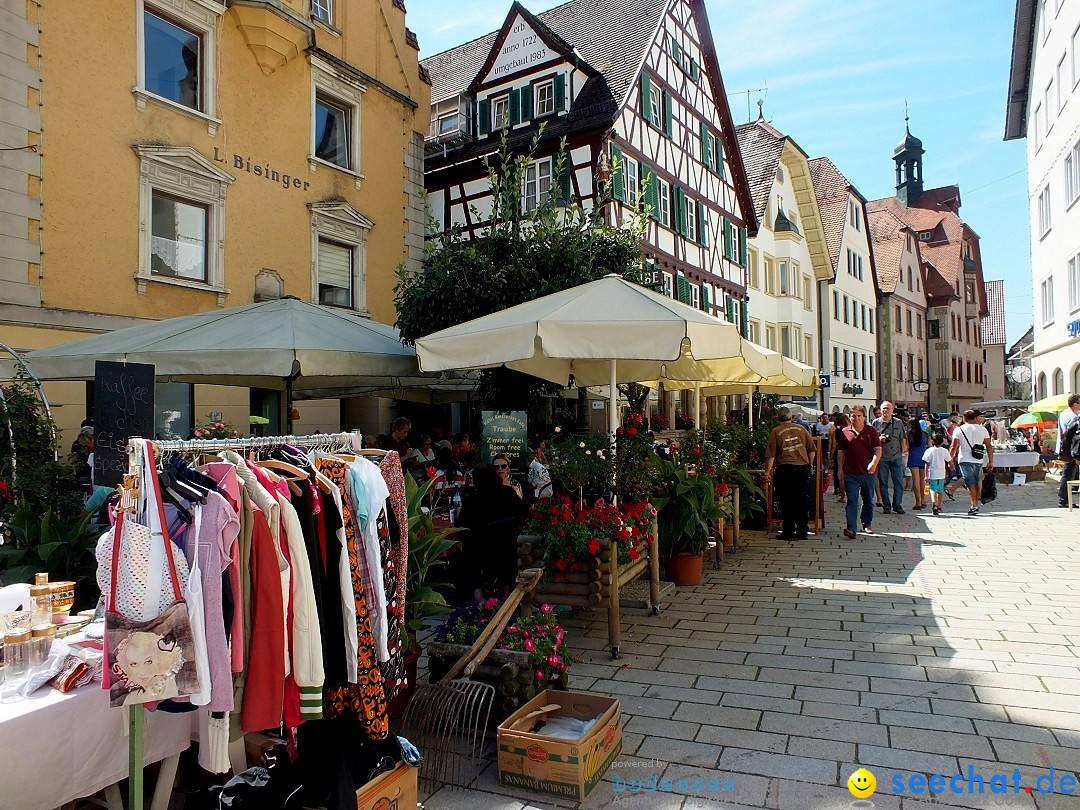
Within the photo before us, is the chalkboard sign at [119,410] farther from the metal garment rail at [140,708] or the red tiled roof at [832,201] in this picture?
the red tiled roof at [832,201]

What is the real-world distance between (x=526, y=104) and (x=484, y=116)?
1371 millimetres

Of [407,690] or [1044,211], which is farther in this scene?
[1044,211]

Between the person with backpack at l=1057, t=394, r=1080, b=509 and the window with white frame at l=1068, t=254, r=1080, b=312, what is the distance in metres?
9.10

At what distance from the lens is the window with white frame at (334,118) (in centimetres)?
1452

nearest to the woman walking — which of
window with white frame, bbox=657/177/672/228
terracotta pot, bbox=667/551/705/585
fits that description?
terracotta pot, bbox=667/551/705/585

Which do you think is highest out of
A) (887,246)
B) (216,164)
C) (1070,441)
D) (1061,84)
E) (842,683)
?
(887,246)

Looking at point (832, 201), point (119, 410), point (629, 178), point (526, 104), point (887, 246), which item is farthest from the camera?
point (887, 246)

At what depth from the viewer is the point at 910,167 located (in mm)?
61250

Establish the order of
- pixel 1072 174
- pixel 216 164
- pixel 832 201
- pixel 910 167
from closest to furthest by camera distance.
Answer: pixel 216 164 → pixel 1072 174 → pixel 832 201 → pixel 910 167

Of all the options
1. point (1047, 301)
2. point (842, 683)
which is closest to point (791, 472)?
point (842, 683)

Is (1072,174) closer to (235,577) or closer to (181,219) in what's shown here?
(181,219)

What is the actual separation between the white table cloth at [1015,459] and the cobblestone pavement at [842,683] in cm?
1083

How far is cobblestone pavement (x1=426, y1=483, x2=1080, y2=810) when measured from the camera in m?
3.25

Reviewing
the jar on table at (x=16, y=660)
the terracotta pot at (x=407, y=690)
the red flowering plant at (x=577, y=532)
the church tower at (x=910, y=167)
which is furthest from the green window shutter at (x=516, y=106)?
the church tower at (x=910, y=167)
